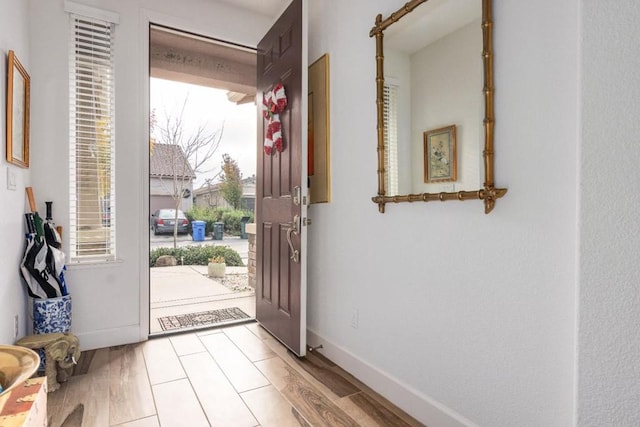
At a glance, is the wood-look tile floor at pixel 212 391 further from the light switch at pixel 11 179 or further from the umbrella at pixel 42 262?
the light switch at pixel 11 179

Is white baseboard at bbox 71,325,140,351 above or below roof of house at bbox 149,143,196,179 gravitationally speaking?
below

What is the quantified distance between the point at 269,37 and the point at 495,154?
2.20m

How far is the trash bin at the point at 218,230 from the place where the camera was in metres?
8.21

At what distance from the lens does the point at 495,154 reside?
1334 millimetres

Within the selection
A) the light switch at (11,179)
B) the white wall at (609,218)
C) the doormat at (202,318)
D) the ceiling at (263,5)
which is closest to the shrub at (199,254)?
the doormat at (202,318)

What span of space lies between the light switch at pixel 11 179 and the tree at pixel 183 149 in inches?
208

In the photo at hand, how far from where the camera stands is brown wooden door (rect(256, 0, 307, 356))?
7.87 ft

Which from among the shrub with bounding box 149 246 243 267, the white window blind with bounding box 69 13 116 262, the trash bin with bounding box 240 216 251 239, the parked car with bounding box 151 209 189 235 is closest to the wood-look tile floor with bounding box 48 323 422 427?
the white window blind with bounding box 69 13 116 262

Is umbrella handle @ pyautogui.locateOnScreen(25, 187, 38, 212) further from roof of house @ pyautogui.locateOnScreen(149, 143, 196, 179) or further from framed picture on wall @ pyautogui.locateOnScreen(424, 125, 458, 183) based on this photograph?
roof of house @ pyautogui.locateOnScreen(149, 143, 196, 179)

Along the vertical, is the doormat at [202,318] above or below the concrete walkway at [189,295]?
above

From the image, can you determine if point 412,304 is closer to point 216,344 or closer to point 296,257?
point 296,257

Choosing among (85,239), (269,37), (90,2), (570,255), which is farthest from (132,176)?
(570,255)

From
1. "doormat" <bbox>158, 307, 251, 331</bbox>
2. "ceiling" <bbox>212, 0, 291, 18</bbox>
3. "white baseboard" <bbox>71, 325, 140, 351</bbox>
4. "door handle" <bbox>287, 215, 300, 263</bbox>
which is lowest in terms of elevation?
"doormat" <bbox>158, 307, 251, 331</bbox>

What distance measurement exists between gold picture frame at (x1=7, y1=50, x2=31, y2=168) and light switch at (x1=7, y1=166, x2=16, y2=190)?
0.16 feet
